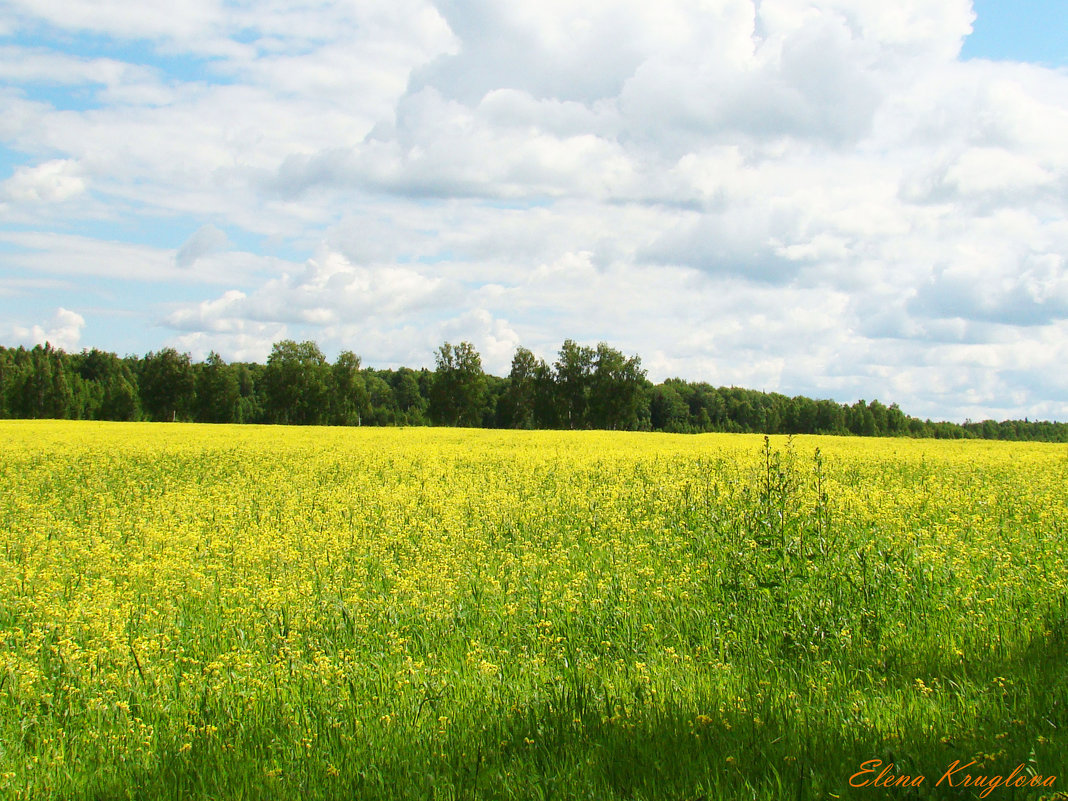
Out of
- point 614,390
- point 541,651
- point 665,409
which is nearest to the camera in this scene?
point 541,651

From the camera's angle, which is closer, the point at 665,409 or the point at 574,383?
the point at 574,383

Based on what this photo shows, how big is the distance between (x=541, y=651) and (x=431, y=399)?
81465 millimetres

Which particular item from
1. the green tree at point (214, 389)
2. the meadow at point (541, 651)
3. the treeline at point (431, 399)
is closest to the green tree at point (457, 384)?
the treeline at point (431, 399)

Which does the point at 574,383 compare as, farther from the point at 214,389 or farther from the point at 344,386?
the point at 214,389

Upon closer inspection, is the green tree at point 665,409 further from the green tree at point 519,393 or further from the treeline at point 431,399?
the green tree at point 519,393

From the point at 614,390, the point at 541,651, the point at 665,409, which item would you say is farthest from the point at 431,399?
the point at 541,651

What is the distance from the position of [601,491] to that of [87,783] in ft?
33.7

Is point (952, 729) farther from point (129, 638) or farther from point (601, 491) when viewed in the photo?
point (601, 491)

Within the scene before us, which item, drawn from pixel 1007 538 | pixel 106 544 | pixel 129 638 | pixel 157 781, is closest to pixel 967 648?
pixel 1007 538

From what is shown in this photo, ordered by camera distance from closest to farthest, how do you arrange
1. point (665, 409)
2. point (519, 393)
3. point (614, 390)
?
1. point (614, 390)
2. point (519, 393)
3. point (665, 409)

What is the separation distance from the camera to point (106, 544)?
9.47m

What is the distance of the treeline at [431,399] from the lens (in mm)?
84375

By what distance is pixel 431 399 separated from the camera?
86.4 m

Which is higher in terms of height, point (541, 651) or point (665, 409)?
point (665, 409)
